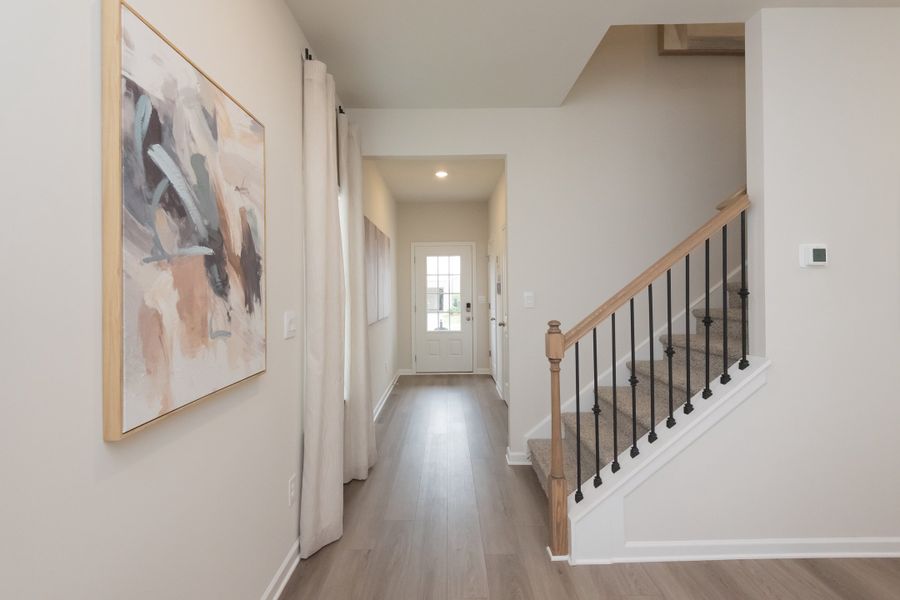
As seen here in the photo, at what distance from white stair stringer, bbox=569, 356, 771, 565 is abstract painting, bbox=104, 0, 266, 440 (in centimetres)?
166

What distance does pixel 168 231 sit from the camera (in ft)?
3.79

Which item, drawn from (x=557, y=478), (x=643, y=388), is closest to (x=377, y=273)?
(x=643, y=388)

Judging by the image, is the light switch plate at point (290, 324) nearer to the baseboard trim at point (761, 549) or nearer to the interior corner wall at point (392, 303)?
the baseboard trim at point (761, 549)

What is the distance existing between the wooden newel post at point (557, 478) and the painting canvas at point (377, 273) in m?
1.99

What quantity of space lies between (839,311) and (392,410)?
387cm

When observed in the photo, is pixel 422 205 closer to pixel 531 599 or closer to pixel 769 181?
pixel 769 181

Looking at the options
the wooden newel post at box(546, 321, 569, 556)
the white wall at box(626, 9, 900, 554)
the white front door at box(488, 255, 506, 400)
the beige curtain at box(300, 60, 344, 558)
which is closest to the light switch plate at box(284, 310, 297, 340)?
the beige curtain at box(300, 60, 344, 558)

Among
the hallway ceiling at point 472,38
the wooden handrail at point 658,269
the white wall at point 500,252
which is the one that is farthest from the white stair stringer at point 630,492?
the white wall at point 500,252

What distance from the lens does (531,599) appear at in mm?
1905

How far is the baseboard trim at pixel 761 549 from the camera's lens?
2160 millimetres

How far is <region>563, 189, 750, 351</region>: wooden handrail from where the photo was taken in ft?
7.08

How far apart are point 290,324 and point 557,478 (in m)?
1.46

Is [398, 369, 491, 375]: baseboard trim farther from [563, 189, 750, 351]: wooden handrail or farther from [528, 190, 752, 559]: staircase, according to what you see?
[563, 189, 750, 351]: wooden handrail

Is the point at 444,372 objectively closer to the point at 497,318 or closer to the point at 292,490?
the point at 497,318
